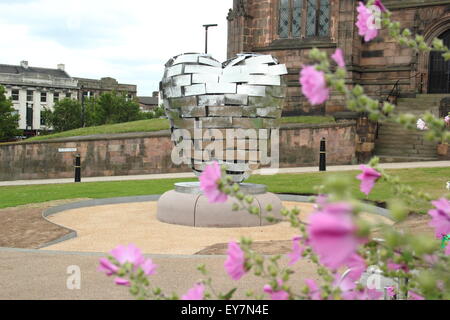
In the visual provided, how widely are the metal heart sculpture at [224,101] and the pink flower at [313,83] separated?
9.02 meters

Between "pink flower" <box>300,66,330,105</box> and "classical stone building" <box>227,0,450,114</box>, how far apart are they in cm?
2767

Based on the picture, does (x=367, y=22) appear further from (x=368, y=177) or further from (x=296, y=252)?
(x=296, y=252)

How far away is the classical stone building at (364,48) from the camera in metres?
27.3

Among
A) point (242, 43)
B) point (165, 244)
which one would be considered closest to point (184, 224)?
point (165, 244)

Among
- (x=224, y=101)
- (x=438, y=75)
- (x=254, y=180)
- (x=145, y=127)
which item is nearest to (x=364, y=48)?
(x=438, y=75)

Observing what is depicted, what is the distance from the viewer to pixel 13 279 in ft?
21.7

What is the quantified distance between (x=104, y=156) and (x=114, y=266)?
2594cm

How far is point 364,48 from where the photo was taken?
101 feet

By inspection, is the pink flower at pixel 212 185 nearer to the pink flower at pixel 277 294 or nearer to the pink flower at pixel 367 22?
the pink flower at pixel 277 294

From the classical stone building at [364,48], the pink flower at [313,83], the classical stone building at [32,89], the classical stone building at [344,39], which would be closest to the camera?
the pink flower at [313,83]

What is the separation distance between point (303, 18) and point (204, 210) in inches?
929

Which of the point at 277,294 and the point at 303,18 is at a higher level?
the point at 303,18

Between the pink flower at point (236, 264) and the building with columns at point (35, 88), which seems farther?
the building with columns at point (35, 88)

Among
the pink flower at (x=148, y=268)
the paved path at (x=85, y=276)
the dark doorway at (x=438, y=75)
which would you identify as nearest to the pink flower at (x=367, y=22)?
the pink flower at (x=148, y=268)
